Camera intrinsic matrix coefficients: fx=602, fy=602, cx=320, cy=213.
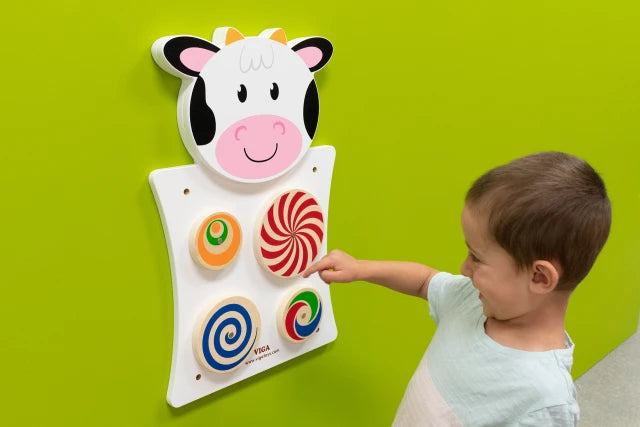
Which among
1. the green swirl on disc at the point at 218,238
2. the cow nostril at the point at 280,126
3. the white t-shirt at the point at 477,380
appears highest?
the cow nostril at the point at 280,126

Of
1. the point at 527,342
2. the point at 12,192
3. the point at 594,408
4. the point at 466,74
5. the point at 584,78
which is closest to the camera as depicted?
the point at 12,192

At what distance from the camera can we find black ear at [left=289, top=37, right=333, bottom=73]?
76cm

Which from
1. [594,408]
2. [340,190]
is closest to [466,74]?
[340,190]

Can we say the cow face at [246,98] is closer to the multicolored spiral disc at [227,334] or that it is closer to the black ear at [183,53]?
the black ear at [183,53]

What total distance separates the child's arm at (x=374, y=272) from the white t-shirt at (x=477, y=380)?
0.04 m

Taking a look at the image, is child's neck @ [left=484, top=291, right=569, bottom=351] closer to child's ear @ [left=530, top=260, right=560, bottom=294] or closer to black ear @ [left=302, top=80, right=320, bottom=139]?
child's ear @ [left=530, top=260, right=560, bottom=294]

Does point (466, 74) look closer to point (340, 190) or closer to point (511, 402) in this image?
point (340, 190)

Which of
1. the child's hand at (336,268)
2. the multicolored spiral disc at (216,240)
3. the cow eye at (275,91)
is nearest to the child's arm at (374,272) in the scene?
the child's hand at (336,268)

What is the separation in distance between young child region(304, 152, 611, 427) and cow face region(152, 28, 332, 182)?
0.25 metres

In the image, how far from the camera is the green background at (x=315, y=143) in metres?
0.61

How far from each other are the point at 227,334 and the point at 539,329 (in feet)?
1.28

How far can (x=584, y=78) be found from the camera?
1.30 metres

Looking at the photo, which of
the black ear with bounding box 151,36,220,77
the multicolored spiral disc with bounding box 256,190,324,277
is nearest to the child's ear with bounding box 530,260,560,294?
the multicolored spiral disc with bounding box 256,190,324,277

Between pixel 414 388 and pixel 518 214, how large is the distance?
0.96 feet
